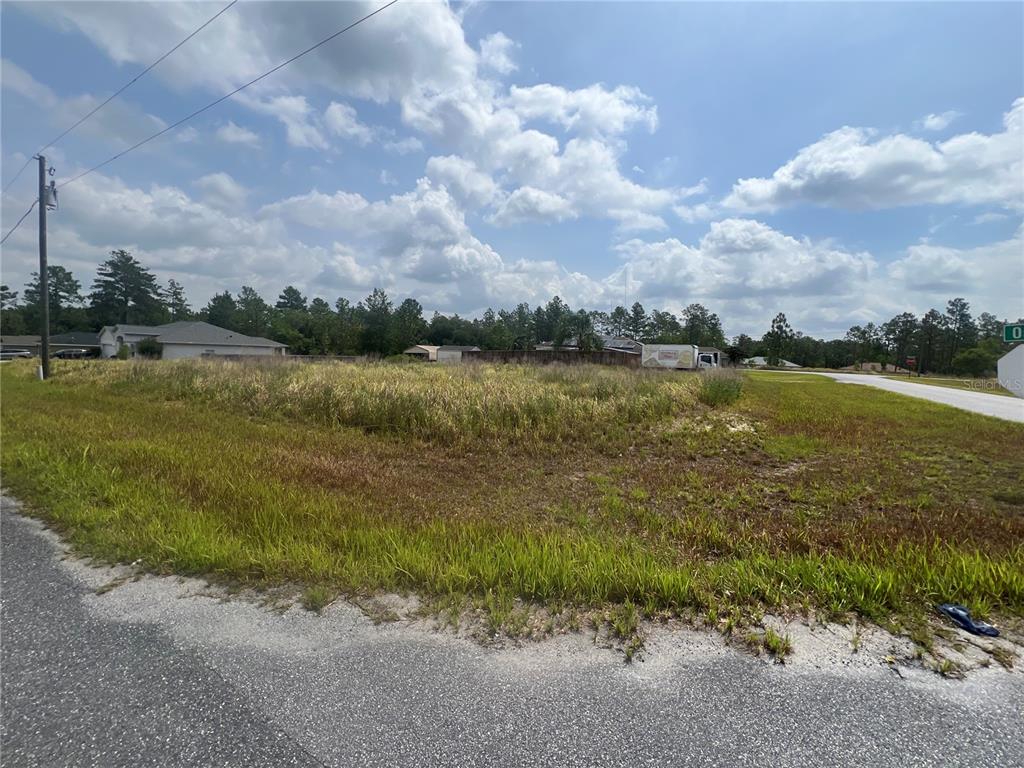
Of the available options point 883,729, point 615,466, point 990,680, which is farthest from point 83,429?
point 990,680

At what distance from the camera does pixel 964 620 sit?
8.14 feet

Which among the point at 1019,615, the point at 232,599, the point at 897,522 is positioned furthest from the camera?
the point at 897,522

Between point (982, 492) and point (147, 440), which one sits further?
point (147, 440)

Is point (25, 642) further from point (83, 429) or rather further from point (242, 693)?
point (83, 429)

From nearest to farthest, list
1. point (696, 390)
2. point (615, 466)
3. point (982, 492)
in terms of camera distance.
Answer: point (982, 492) → point (615, 466) → point (696, 390)

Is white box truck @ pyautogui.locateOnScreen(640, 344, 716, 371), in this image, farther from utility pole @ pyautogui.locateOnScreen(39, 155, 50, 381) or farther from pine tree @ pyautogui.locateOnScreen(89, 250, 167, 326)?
pine tree @ pyautogui.locateOnScreen(89, 250, 167, 326)

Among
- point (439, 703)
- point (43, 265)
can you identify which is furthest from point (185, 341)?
point (439, 703)

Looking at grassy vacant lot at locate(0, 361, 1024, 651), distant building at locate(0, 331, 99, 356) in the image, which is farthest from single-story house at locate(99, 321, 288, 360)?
grassy vacant lot at locate(0, 361, 1024, 651)

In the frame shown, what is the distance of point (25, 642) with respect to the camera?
2.39m

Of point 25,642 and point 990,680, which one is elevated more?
point 990,680

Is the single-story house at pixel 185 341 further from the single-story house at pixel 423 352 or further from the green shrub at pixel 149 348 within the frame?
the single-story house at pixel 423 352

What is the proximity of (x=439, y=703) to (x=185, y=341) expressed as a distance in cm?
5750

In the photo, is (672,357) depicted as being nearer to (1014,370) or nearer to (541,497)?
(1014,370)

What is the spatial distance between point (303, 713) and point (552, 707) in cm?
110
